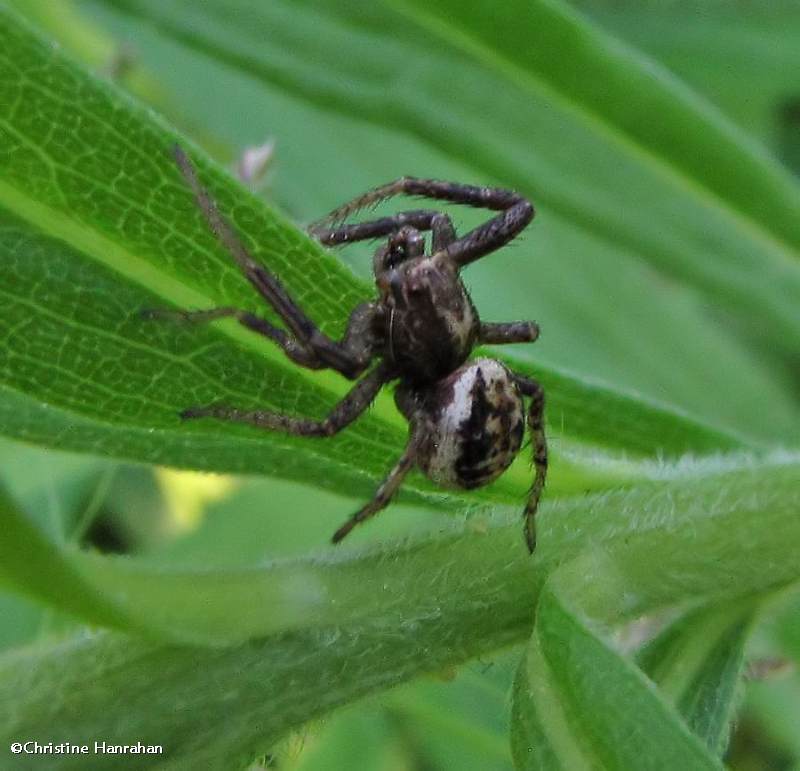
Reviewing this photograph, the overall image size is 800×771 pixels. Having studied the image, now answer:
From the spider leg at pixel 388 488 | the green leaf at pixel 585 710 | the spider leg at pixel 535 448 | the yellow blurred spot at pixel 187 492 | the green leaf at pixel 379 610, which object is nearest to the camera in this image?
the green leaf at pixel 585 710

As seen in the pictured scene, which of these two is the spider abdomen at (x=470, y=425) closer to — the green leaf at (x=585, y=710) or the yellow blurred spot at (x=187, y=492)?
the green leaf at (x=585, y=710)

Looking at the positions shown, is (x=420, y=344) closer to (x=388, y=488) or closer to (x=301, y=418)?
(x=388, y=488)

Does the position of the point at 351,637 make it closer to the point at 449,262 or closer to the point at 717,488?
the point at 717,488

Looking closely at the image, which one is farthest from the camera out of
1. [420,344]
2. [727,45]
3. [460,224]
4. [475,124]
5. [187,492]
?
[727,45]

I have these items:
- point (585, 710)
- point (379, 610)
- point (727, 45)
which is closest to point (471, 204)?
point (379, 610)

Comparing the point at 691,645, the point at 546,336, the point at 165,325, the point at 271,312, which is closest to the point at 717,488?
the point at 691,645

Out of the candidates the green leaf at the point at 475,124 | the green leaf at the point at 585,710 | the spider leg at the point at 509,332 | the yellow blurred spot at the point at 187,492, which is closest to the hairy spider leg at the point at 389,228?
the spider leg at the point at 509,332

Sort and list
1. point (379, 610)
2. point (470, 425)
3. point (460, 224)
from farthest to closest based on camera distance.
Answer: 1. point (460, 224)
2. point (470, 425)
3. point (379, 610)
